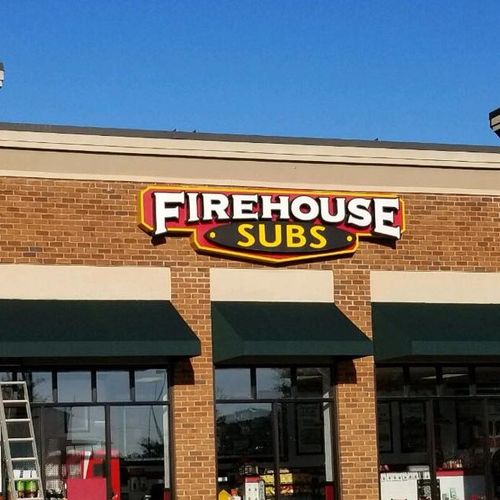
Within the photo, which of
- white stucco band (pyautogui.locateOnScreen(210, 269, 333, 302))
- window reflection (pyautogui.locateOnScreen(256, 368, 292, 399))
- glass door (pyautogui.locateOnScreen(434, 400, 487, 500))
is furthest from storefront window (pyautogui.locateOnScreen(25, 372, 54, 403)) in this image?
glass door (pyautogui.locateOnScreen(434, 400, 487, 500))

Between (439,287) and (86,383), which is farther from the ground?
(439,287)

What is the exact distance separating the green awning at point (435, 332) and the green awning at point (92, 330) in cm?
353

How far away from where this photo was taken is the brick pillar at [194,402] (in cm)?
1980

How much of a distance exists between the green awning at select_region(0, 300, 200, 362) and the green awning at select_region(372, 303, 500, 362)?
3533 mm

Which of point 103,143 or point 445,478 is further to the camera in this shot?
point 445,478

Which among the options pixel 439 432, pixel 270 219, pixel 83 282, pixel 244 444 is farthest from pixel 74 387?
pixel 439 432

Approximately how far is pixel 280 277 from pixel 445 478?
4618 millimetres

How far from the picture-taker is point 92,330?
1895 cm

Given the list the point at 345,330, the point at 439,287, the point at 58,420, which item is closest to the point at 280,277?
the point at 345,330

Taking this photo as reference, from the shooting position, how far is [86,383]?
19.8m

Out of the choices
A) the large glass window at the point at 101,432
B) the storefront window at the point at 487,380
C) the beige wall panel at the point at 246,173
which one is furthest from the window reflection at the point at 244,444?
the storefront window at the point at 487,380

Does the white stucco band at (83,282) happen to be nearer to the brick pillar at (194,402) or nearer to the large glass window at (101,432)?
the brick pillar at (194,402)

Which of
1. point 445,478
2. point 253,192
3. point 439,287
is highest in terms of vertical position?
point 253,192

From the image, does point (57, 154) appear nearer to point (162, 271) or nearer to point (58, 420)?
point (162, 271)
